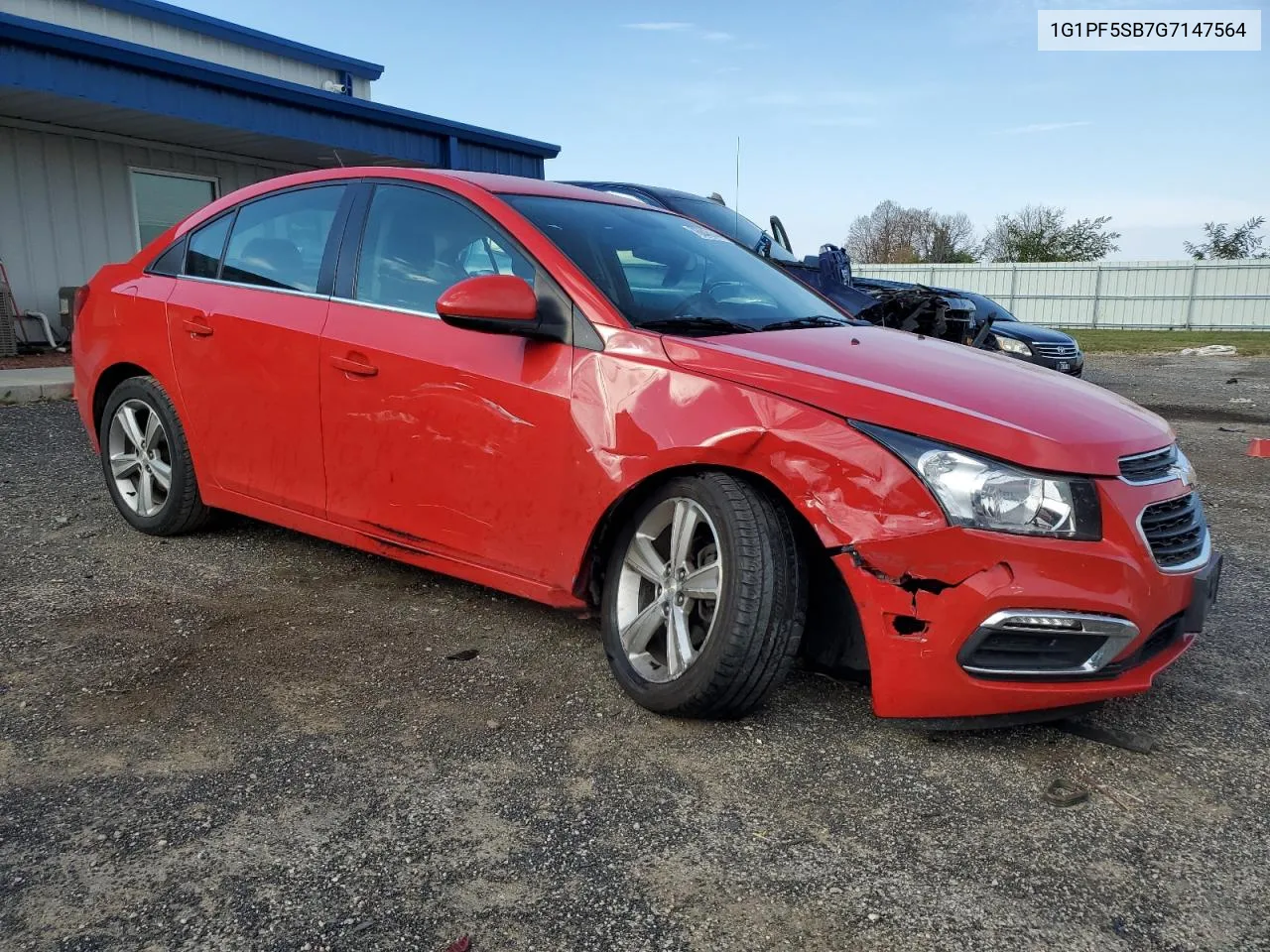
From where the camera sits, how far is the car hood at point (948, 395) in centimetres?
250

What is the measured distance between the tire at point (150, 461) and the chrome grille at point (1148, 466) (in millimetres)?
3592

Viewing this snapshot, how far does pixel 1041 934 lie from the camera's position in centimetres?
196

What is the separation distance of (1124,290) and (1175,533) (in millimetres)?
32842

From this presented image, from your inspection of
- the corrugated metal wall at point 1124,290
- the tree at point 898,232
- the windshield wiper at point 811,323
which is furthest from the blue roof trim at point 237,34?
the tree at point 898,232

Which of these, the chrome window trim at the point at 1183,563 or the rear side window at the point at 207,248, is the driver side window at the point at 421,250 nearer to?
the rear side window at the point at 207,248

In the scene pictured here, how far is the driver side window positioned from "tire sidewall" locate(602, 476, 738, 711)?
0.93 meters

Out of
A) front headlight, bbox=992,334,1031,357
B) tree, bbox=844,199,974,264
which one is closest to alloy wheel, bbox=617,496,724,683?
front headlight, bbox=992,334,1031,357

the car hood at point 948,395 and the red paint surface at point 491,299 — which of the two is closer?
the car hood at point 948,395

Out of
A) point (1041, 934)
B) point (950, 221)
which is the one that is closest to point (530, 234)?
point (1041, 934)

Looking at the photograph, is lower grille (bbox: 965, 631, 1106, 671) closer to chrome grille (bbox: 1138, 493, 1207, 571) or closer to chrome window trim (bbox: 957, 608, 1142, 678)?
chrome window trim (bbox: 957, 608, 1142, 678)

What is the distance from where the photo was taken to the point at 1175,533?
271cm

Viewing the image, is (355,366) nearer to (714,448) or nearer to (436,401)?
(436,401)

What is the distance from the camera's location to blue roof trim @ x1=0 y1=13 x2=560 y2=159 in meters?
9.42

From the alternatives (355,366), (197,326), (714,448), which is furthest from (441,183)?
(714,448)
